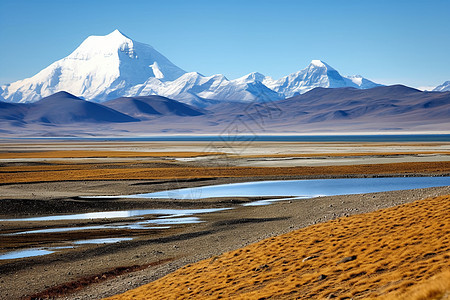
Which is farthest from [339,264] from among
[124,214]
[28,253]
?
[124,214]

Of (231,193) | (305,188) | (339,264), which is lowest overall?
(231,193)

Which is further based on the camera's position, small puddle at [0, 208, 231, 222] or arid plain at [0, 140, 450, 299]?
small puddle at [0, 208, 231, 222]

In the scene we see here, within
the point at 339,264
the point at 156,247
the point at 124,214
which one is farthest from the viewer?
the point at 124,214

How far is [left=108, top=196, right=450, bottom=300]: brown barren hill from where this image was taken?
1039cm

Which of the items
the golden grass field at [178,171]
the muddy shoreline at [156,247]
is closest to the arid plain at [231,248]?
the muddy shoreline at [156,247]

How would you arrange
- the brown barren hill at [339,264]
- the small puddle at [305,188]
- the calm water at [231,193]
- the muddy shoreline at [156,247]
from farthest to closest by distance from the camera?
1. the small puddle at [305,188]
2. the calm water at [231,193]
3. the muddy shoreline at [156,247]
4. the brown barren hill at [339,264]

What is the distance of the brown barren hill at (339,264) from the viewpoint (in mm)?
10391

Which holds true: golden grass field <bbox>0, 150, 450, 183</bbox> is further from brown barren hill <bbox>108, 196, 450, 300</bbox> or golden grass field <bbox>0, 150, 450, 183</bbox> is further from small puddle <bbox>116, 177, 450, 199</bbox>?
brown barren hill <bbox>108, 196, 450, 300</bbox>

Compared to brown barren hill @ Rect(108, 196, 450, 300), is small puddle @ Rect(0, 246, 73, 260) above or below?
below

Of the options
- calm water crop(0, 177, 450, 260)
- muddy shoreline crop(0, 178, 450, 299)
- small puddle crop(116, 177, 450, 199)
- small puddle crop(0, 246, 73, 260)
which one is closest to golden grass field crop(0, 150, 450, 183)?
small puddle crop(116, 177, 450, 199)

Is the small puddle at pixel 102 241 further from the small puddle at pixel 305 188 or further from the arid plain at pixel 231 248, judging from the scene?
the small puddle at pixel 305 188

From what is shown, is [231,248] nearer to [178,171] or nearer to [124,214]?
[124,214]

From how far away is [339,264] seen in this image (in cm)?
1244

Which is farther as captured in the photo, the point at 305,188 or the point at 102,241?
the point at 305,188
